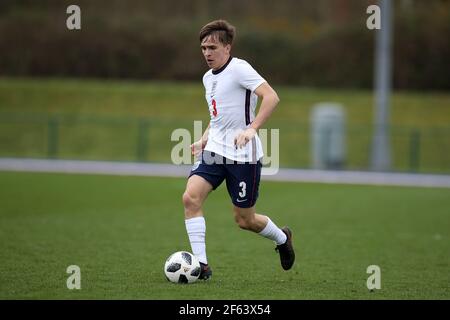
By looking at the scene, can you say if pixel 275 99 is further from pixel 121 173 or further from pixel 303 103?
pixel 303 103

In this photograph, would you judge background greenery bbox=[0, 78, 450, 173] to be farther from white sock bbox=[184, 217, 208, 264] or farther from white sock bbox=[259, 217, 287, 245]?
white sock bbox=[184, 217, 208, 264]

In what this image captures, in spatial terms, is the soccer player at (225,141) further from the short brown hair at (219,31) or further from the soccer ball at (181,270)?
the soccer ball at (181,270)

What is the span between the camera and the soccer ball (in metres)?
6.95

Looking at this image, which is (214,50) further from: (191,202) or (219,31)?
(191,202)

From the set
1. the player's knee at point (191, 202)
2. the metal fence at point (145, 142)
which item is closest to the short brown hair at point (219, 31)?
the player's knee at point (191, 202)

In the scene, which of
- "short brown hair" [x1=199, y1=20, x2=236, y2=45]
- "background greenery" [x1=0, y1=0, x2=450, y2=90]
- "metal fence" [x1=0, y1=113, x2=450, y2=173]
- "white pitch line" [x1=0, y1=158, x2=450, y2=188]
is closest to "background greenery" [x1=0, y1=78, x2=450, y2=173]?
"metal fence" [x1=0, y1=113, x2=450, y2=173]

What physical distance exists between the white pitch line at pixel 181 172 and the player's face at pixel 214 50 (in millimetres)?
14885

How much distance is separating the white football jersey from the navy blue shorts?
0.21 feet

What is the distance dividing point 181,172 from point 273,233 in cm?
1594

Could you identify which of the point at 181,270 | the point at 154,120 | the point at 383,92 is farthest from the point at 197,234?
the point at 154,120

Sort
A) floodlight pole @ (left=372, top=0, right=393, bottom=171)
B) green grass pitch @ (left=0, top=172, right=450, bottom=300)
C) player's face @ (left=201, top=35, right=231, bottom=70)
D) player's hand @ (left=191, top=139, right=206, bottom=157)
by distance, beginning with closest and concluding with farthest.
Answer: green grass pitch @ (left=0, top=172, right=450, bottom=300) < player's face @ (left=201, top=35, right=231, bottom=70) < player's hand @ (left=191, top=139, right=206, bottom=157) < floodlight pole @ (left=372, top=0, right=393, bottom=171)

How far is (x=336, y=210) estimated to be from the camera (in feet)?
49.1

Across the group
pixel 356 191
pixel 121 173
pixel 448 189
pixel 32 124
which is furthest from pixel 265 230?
pixel 32 124

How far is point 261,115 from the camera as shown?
6918 millimetres
